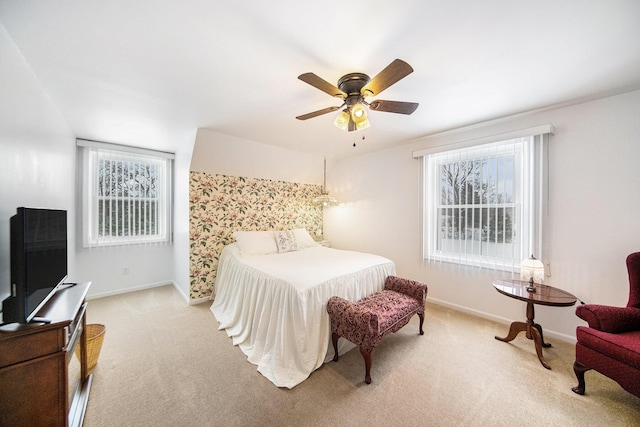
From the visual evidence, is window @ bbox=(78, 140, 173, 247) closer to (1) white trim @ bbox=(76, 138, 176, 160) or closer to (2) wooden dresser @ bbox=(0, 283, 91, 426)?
(1) white trim @ bbox=(76, 138, 176, 160)

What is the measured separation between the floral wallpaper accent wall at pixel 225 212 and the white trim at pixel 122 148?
1048 mm

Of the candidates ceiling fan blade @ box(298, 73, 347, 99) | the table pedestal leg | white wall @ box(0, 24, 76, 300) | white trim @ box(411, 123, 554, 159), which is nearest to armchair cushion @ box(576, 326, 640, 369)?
the table pedestal leg

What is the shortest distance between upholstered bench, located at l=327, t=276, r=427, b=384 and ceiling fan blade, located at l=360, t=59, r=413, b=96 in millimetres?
1695

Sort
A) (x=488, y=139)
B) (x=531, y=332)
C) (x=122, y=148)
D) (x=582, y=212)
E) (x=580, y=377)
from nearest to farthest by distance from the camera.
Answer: (x=580, y=377)
(x=531, y=332)
(x=582, y=212)
(x=488, y=139)
(x=122, y=148)

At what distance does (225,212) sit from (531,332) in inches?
156

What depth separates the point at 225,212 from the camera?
3588 mm

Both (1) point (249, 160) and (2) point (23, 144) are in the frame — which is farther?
(1) point (249, 160)

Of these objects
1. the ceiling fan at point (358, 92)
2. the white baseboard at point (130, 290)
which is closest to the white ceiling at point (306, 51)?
the ceiling fan at point (358, 92)

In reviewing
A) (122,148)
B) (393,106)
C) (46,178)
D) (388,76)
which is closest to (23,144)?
(46,178)

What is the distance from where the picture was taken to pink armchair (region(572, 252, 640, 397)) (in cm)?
142

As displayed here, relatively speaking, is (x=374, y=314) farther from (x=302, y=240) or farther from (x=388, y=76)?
(x=302, y=240)

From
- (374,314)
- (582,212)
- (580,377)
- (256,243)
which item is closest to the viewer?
(580,377)

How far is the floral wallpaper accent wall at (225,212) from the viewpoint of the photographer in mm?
3299

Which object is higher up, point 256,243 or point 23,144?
point 23,144
